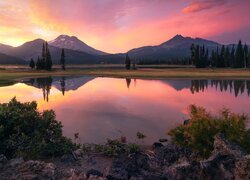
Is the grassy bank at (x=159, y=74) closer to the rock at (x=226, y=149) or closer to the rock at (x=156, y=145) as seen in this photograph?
the rock at (x=156, y=145)

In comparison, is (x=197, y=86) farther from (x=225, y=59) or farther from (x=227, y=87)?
(x=225, y=59)

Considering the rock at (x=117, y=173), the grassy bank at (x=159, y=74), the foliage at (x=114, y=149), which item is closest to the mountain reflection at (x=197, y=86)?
the grassy bank at (x=159, y=74)

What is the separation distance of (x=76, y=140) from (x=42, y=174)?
30.2 ft

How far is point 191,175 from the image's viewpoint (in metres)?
10.3

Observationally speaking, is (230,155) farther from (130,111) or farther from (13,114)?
(130,111)

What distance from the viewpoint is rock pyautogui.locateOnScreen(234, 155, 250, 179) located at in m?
8.83

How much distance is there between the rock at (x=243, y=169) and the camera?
883 cm

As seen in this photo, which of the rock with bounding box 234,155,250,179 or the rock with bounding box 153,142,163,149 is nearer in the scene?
the rock with bounding box 234,155,250,179

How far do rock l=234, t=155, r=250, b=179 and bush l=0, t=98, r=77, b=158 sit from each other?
1044cm

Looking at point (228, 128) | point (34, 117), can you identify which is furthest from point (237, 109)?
point (34, 117)

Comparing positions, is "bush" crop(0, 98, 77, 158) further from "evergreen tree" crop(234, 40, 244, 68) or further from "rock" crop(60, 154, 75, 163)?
"evergreen tree" crop(234, 40, 244, 68)

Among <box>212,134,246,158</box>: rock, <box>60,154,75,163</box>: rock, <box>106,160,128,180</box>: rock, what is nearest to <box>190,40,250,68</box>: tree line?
<box>60,154,75,163</box>: rock

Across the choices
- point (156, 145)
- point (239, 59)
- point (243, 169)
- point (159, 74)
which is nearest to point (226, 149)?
point (243, 169)

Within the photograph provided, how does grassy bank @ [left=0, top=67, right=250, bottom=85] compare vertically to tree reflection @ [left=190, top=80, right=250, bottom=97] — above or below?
above
